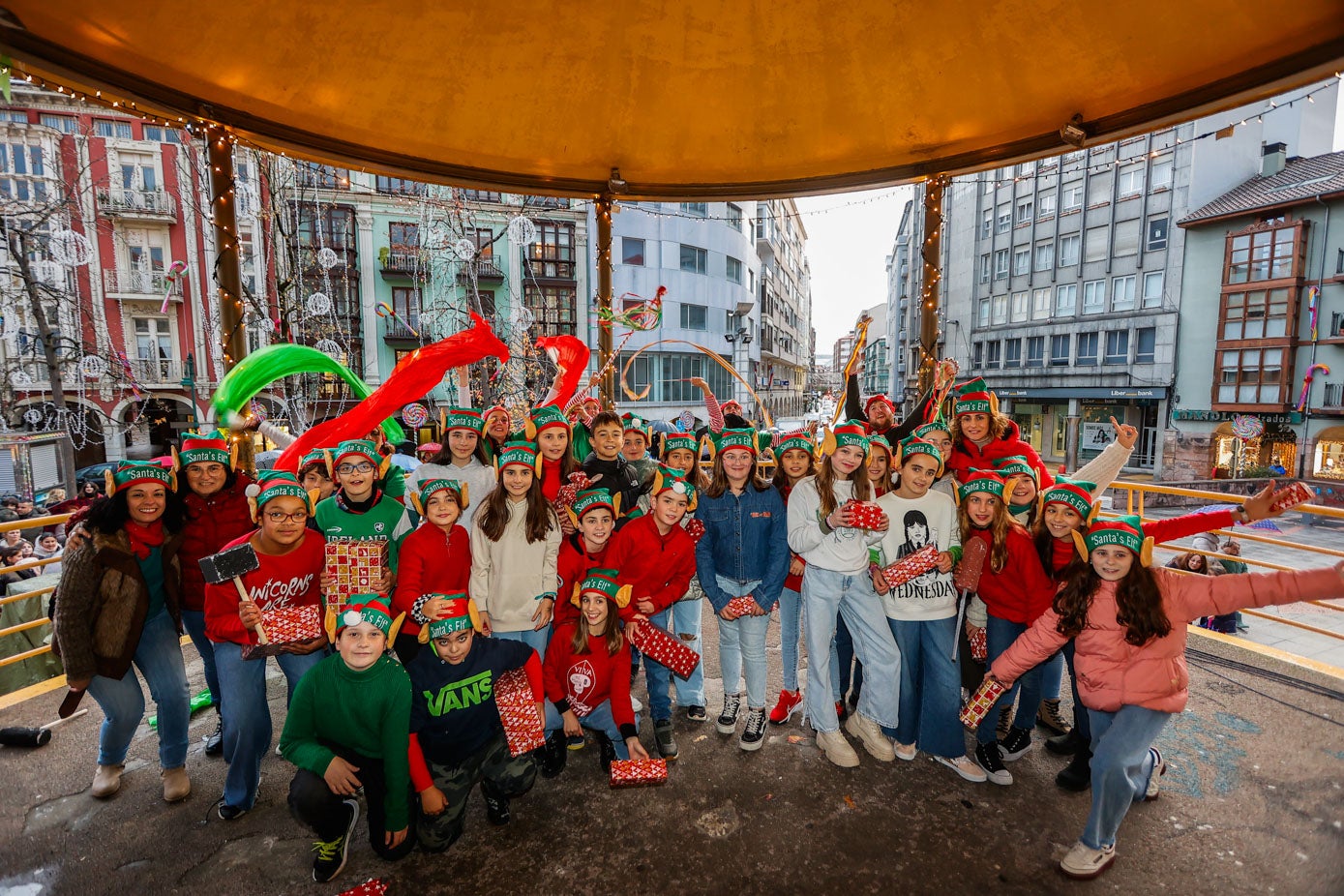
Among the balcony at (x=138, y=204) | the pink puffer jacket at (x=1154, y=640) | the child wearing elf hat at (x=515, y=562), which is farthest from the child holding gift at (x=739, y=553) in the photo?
the balcony at (x=138, y=204)

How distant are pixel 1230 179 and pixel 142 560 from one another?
38.6 m

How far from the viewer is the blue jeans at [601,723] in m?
3.67

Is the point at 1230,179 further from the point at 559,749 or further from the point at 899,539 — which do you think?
the point at 559,749

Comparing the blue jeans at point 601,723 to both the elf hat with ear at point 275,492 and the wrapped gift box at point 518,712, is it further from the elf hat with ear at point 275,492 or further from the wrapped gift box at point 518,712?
the elf hat with ear at point 275,492

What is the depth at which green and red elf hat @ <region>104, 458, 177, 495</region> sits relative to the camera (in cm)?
338

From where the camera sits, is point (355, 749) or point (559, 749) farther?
point (559, 749)

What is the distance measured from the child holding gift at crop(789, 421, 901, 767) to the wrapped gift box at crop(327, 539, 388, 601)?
2.55m

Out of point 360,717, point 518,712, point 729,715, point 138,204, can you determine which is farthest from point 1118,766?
point 138,204

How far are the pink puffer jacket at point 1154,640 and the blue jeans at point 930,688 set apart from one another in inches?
18.2

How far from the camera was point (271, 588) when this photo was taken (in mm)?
3260

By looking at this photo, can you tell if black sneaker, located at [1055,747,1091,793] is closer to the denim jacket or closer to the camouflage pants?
the denim jacket

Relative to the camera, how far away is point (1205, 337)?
87.9 ft

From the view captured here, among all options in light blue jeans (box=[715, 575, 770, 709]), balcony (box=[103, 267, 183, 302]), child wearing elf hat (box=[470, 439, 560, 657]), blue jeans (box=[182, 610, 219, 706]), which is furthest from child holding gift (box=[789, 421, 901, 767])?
balcony (box=[103, 267, 183, 302])

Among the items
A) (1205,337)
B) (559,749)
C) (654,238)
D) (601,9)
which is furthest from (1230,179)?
(559,749)
